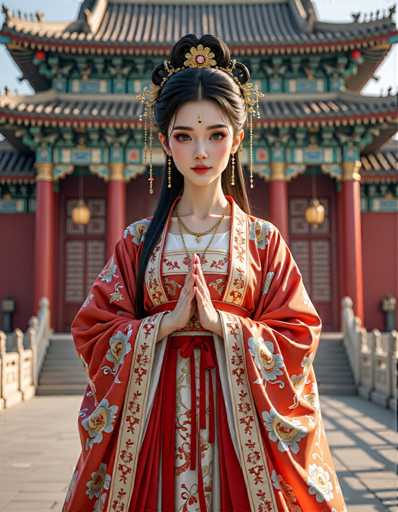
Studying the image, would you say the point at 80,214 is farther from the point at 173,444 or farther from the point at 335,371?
the point at 173,444

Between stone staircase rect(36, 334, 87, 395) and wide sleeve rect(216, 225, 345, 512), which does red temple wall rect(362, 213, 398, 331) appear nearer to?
stone staircase rect(36, 334, 87, 395)

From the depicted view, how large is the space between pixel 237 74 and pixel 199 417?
4.59ft

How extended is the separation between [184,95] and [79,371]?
9.35 meters

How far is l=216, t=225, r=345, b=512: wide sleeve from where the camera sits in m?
2.17

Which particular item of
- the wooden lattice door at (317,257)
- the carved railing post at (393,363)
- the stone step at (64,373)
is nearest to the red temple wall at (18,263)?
the stone step at (64,373)

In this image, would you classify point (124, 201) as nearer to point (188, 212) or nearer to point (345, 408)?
point (345, 408)

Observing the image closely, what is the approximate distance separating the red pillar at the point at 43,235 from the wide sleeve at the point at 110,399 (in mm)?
10589

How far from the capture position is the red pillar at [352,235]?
12.8 metres

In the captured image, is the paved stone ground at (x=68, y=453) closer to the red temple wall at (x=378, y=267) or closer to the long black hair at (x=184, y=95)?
the long black hair at (x=184, y=95)

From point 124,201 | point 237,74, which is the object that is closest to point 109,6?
point 124,201

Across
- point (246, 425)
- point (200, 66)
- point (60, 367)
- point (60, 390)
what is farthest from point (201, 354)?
point (60, 367)

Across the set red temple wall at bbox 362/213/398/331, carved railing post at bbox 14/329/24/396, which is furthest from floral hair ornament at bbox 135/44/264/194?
red temple wall at bbox 362/213/398/331

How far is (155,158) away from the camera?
13.4 m

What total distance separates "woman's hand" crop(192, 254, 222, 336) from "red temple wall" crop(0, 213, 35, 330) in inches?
484
